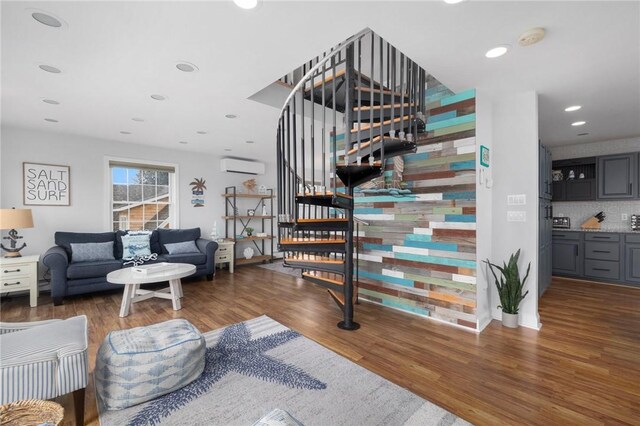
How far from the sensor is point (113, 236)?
457 centimetres

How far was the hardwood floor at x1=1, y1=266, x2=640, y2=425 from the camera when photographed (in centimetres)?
176

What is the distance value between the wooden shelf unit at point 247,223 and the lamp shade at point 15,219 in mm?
3041

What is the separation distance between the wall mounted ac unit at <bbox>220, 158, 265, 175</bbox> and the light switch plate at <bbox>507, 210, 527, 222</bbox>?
5.05 metres

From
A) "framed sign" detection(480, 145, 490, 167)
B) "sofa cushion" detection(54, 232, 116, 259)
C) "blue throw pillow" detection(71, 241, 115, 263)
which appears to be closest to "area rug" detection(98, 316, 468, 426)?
"framed sign" detection(480, 145, 490, 167)

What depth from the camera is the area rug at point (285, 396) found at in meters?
1.62

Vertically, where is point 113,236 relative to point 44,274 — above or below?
above

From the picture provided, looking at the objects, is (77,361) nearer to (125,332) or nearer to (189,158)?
(125,332)

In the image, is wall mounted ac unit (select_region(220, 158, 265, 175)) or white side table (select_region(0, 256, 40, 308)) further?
wall mounted ac unit (select_region(220, 158, 265, 175))

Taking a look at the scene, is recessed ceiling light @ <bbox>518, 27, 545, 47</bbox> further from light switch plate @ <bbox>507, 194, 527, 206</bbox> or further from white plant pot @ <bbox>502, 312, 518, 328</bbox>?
white plant pot @ <bbox>502, 312, 518, 328</bbox>

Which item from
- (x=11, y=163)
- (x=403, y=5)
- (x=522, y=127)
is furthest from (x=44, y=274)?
(x=522, y=127)

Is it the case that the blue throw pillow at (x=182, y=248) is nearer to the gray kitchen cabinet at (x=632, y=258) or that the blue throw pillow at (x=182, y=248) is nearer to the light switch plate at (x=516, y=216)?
the light switch plate at (x=516, y=216)

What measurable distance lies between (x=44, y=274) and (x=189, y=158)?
2.98 m

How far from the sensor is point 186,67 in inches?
97.3

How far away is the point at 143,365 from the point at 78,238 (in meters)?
3.70
